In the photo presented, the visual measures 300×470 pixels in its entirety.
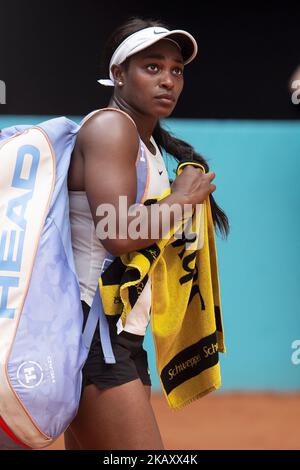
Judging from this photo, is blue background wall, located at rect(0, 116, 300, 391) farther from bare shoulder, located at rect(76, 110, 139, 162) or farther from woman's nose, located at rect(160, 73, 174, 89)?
bare shoulder, located at rect(76, 110, 139, 162)

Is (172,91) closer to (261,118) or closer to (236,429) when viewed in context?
(236,429)

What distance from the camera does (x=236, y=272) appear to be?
497cm

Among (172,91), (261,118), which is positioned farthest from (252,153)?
(172,91)

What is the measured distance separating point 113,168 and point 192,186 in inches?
9.4

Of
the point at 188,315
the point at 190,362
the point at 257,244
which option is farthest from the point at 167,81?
the point at 257,244

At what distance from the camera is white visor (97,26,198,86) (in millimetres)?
1850

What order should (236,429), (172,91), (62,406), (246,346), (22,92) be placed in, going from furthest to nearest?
(22,92) < (246,346) < (236,429) < (172,91) < (62,406)

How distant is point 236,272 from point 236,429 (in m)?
1.10

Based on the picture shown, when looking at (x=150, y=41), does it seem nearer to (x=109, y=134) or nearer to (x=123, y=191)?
(x=109, y=134)

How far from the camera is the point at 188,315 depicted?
6.61 ft

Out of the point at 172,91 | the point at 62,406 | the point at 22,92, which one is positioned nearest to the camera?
the point at 62,406

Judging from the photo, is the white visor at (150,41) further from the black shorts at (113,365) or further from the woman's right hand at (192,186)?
the black shorts at (113,365)

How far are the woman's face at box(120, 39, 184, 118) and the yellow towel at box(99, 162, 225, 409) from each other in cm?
16

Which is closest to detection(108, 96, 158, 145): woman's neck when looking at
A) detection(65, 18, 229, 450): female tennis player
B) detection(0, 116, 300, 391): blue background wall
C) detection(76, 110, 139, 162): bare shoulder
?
detection(65, 18, 229, 450): female tennis player
